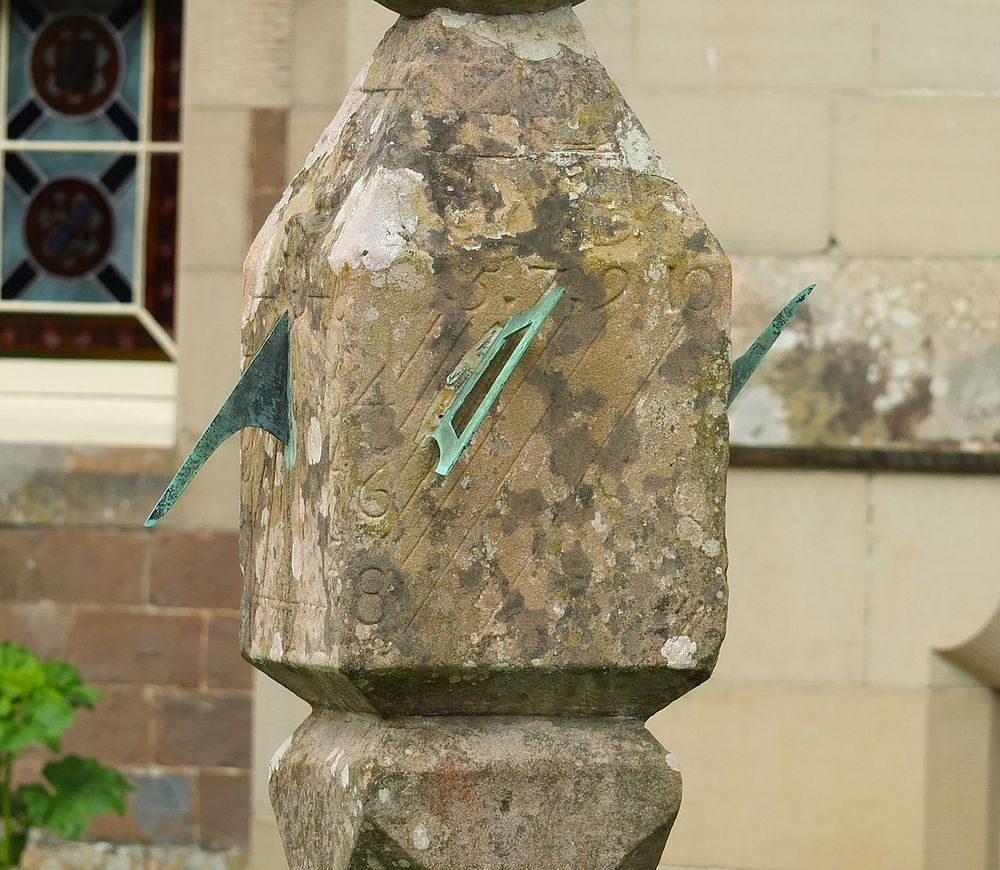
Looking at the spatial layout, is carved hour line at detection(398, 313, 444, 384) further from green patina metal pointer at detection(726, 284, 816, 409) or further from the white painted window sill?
the white painted window sill

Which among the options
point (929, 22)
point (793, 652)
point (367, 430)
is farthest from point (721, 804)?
point (367, 430)

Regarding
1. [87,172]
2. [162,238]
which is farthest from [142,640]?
[87,172]

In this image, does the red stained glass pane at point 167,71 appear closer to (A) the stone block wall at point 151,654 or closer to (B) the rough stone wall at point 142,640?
(B) the rough stone wall at point 142,640

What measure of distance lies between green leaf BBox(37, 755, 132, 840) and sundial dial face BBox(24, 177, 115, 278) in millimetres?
1393

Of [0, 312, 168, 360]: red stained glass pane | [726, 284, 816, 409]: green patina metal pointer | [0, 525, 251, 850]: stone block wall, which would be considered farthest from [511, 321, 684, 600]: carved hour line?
[0, 312, 168, 360]: red stained glass pane

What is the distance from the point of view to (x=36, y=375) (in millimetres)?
5125

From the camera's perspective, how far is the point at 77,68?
522 centimetres

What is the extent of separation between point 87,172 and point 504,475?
3.24 metres

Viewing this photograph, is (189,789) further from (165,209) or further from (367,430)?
(367,430)

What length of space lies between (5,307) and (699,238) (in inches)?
128

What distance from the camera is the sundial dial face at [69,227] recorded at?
523cm

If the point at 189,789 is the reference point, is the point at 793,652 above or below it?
above

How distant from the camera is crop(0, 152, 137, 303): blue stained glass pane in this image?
5219 millimetres

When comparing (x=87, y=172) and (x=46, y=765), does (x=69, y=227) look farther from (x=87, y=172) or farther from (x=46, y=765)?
(x=46, y=765)
